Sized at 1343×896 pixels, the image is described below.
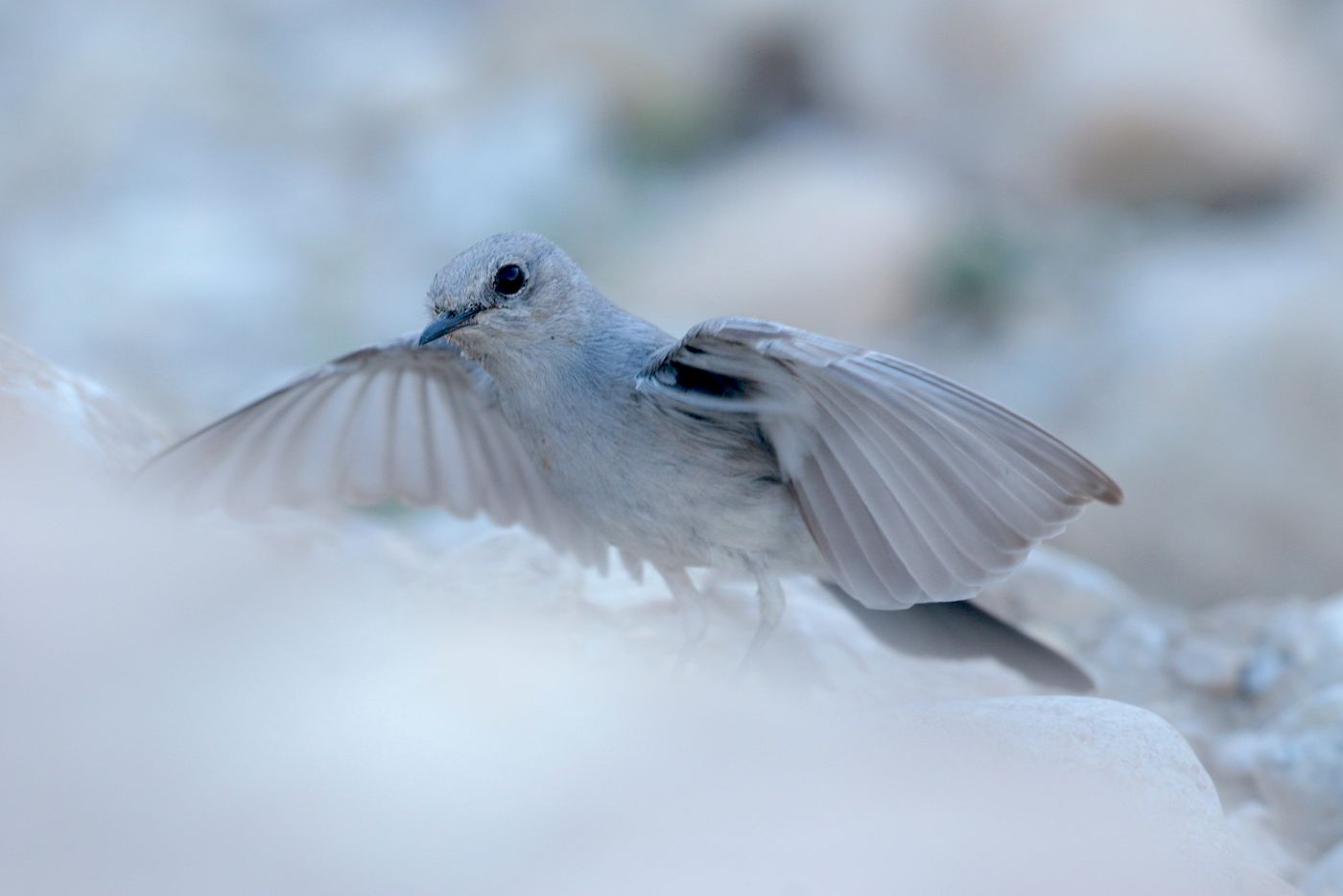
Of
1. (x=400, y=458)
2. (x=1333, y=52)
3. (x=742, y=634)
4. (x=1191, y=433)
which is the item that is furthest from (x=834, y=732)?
(x=1333, y=52)

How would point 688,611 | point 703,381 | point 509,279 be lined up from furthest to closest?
point 688,611 → point 509,279 → point 703,381

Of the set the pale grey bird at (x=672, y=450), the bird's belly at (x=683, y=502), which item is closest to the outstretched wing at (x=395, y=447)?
the pale grey bird at (x=672, y=450)

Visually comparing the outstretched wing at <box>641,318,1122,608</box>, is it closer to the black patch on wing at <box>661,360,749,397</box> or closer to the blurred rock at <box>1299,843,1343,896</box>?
the black patch on wing at <box>661,360,749,397</box>

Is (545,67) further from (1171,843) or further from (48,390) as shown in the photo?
(1171,843)

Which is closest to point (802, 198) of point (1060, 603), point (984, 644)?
point (1060, 603)

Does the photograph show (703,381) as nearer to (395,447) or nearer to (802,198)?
(395,447)
